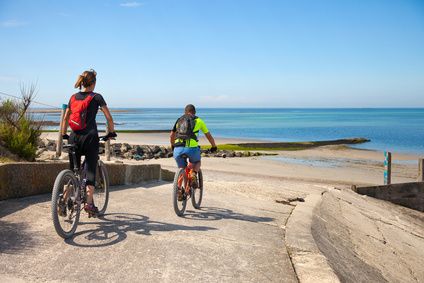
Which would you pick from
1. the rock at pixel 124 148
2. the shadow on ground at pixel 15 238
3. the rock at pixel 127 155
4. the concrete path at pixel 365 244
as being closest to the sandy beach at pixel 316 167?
the rock at pixel 127 155

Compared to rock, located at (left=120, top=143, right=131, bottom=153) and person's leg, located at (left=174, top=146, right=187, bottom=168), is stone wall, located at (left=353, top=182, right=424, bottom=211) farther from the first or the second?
rock, located at (left=120, top=143, right=131, bottom=153)

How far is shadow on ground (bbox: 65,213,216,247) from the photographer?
183 inches

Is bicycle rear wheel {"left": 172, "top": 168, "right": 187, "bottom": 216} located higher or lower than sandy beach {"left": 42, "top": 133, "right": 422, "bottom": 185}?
higher

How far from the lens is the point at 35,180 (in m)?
6.70

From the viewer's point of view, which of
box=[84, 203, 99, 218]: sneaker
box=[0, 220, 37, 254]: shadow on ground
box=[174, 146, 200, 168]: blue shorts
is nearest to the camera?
box=[0, 220, 37, 254]: shadow on ground

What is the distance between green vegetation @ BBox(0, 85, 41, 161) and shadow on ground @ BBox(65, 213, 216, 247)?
3.61 m

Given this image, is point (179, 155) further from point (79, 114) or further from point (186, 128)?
point (79, 114)

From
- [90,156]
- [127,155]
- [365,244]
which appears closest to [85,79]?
[90,156]

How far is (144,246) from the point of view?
4594mm

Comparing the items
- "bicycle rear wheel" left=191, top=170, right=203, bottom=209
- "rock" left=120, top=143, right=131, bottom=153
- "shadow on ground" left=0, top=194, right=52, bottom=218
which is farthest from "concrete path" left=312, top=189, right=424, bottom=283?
"rock" left=120, top=143, right=131, bottom=153

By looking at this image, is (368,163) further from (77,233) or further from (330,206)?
(77,233)

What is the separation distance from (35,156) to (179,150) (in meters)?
4.10

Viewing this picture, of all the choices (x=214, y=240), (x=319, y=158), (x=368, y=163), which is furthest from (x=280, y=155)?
(x=214, y=240)

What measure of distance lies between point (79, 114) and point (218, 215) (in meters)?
2.97
